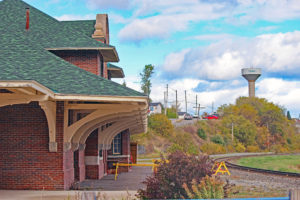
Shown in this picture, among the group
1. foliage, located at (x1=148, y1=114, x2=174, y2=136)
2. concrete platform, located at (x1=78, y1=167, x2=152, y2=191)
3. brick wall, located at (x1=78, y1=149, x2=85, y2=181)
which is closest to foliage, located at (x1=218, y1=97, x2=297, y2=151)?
foliage, located at (x1=148, y1=114, x2=174, y2=136)

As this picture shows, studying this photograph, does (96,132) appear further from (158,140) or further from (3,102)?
(158,140)

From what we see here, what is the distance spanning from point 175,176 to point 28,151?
596 centimetres

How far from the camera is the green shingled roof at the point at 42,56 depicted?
12.4 metres

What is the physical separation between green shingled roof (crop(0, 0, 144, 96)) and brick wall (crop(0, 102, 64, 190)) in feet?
3.93

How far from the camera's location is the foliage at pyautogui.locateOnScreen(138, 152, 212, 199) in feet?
32.6

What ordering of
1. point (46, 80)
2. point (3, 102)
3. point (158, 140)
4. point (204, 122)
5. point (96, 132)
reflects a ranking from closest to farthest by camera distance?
point (3, 102) → point (46, 80) → point (96, 132) → point (158, 140) → point (204, 122)

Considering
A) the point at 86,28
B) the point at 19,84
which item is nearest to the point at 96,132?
the point at 86,28

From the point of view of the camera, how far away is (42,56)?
14.6 m

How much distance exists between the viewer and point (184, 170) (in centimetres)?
1008

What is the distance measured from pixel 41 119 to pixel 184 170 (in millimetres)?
5871

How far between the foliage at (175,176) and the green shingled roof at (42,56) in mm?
3148

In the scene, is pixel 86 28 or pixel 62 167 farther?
pixel 86 28

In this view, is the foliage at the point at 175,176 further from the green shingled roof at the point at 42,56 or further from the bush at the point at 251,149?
the bush at the point at 251,149

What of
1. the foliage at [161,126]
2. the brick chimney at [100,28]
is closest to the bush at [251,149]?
the foliage at [161,126]
